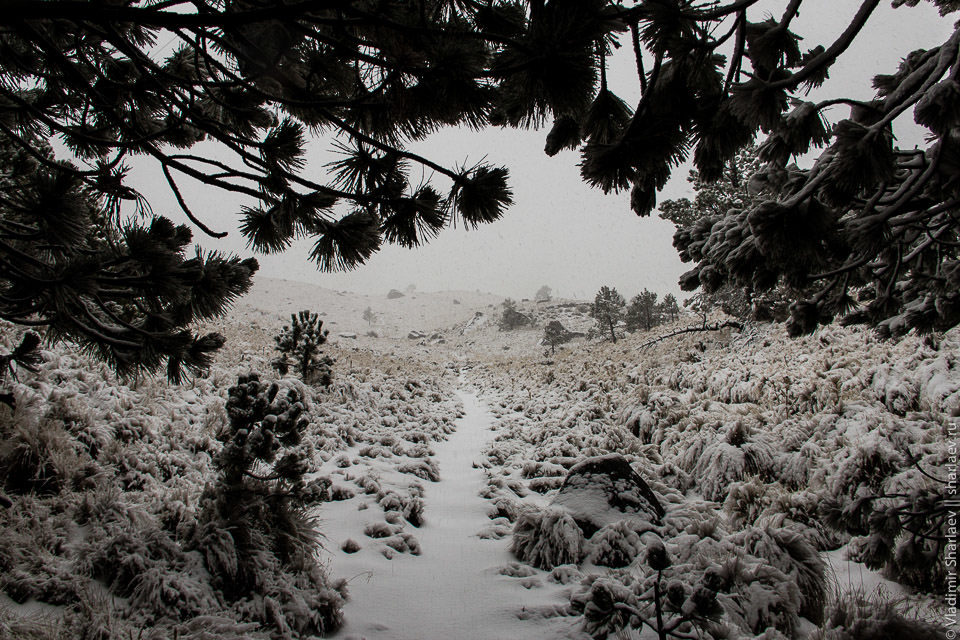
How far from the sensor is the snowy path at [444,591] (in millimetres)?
3047

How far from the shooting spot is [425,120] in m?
2.06

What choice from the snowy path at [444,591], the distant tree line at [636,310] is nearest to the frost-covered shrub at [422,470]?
the snowy path at [444,591]

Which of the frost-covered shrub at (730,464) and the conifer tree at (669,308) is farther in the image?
the conifer tree at (669,308)

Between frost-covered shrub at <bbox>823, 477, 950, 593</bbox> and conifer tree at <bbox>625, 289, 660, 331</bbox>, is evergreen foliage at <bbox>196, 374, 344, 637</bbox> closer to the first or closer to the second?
frost-covered shrub at <bbox>823, 477, 950, 593</bbox>

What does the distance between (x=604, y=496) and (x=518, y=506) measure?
Answer: 1.32 m

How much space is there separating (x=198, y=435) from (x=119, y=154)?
5.00 m

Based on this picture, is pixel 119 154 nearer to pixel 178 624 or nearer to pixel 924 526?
pixel 178 624

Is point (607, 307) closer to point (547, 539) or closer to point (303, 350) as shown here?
point (303, 350)

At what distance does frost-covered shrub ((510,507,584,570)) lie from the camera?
403 centimetres

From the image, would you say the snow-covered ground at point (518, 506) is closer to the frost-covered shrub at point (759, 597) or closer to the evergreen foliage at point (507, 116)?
the frost-covered shrub at point (759, 597)

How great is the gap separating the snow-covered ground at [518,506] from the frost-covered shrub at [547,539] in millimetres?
25

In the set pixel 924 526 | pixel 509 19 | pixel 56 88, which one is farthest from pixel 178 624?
pixel 924 526

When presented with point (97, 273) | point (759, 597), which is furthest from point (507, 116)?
point (759, 597)

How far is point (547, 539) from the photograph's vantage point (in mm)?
4176
